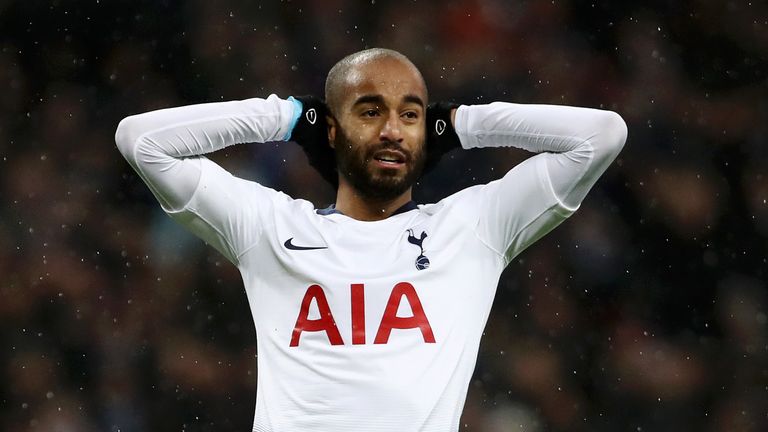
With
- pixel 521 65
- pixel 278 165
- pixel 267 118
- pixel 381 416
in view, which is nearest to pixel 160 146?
pixel 267 118

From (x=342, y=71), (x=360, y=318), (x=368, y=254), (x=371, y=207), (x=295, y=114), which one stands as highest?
(x=342, y=71)

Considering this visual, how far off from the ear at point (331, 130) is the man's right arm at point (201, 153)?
0.11 metres

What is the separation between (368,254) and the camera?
9.45ft

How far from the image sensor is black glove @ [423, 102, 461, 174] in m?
2.96

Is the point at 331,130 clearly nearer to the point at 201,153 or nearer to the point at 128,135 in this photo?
the point at 201,153

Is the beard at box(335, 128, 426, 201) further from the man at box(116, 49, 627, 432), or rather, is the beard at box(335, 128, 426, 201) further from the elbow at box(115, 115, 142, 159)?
the elbow at box(115, 115, 142, 159)

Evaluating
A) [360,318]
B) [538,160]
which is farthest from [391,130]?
[360,318]

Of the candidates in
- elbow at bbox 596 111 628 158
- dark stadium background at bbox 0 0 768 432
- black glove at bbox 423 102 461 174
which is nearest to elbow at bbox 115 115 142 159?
black glove at bbox 423 102 461 174

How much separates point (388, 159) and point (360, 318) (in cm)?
43

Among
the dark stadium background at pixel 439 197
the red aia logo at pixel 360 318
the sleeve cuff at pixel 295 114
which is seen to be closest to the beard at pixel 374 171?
the sleeve cuff at pixel 295 114

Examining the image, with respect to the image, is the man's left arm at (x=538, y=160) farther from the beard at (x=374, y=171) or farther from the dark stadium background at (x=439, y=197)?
the dark stadium background at (x=439, y=197)

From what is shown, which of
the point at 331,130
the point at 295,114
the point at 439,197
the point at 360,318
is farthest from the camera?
the point at 439,197

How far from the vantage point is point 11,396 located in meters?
5.03

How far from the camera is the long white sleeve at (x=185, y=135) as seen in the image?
2.87 m
